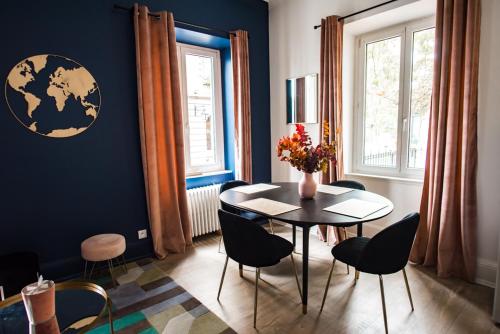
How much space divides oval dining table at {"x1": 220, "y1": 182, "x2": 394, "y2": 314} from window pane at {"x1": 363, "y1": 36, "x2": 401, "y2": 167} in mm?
945

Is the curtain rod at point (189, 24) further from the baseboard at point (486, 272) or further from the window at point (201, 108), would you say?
the baseboard at point (486, 272)

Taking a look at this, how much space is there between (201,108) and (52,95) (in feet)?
5.16

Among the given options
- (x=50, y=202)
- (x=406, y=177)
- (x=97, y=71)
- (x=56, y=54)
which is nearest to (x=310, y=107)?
(x=406, y=177)

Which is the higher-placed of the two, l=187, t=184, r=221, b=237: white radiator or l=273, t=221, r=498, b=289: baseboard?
l=187, t=184, r=221, b=237: white radiator

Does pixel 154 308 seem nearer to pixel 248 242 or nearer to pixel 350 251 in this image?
pixel 248 242

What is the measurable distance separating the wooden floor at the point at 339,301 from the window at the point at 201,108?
4.42ft

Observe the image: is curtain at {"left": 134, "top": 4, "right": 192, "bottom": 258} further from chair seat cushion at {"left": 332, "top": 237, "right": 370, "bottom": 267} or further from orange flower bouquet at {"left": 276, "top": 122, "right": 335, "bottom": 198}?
chair seat cushion at {"left": 332, "top": 237, "right": 370, "bottom": 267}

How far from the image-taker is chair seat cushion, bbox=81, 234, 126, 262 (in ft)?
7.79

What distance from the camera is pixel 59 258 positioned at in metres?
2.56

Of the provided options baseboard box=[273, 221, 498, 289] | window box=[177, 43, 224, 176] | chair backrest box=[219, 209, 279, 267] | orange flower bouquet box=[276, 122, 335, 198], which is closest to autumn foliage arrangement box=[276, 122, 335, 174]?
orange flower bouquet box=[276, 122, 335, 198]

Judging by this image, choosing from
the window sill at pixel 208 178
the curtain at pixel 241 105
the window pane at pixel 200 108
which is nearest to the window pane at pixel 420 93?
the curtain at pixel 241 105

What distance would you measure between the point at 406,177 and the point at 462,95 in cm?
100

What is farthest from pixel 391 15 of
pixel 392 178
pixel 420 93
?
pixel 392 178

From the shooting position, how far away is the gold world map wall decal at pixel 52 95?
229 cm
